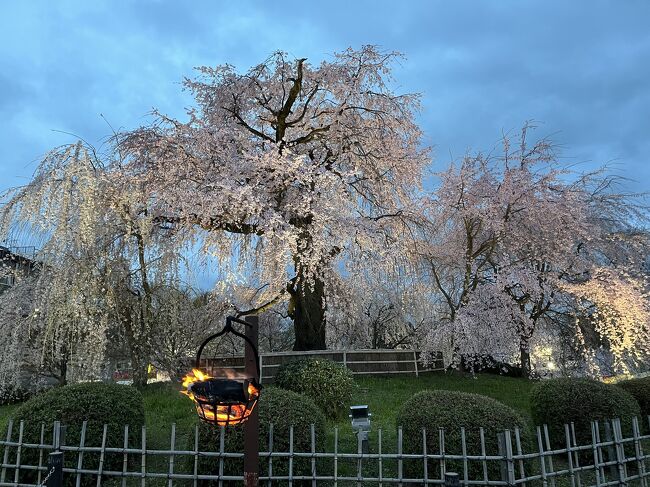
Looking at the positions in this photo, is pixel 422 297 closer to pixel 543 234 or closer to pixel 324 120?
pixel 543 234

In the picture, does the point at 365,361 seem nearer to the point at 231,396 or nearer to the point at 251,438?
the point at 251,438

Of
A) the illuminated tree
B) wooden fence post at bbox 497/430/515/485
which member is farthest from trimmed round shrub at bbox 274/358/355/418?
wooden fence post at bbox 497/430/515/485

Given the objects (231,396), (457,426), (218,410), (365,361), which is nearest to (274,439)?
(457,426)

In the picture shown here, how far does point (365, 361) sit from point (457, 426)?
8.84 meters

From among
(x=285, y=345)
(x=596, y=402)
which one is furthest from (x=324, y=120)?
(x=285, y=345)

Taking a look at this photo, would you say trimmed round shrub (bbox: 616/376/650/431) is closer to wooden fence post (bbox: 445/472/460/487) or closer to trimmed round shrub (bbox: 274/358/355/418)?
trimmed round shrub (bbox: 274/358/355/418)

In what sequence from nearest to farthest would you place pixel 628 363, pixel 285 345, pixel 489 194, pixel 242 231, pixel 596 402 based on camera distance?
pixel 596 402, pixel 242 231, pixel 489 194, pixel 628 363, pixel 285 345

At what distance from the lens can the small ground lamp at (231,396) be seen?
3367mm

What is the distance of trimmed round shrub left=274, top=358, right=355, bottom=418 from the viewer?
8.73 m

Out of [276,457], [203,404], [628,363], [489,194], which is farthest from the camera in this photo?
[628,363]

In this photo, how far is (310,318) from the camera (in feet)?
44.3

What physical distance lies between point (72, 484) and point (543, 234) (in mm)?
12458

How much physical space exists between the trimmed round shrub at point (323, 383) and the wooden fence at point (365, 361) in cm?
373

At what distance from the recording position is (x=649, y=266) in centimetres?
1554
